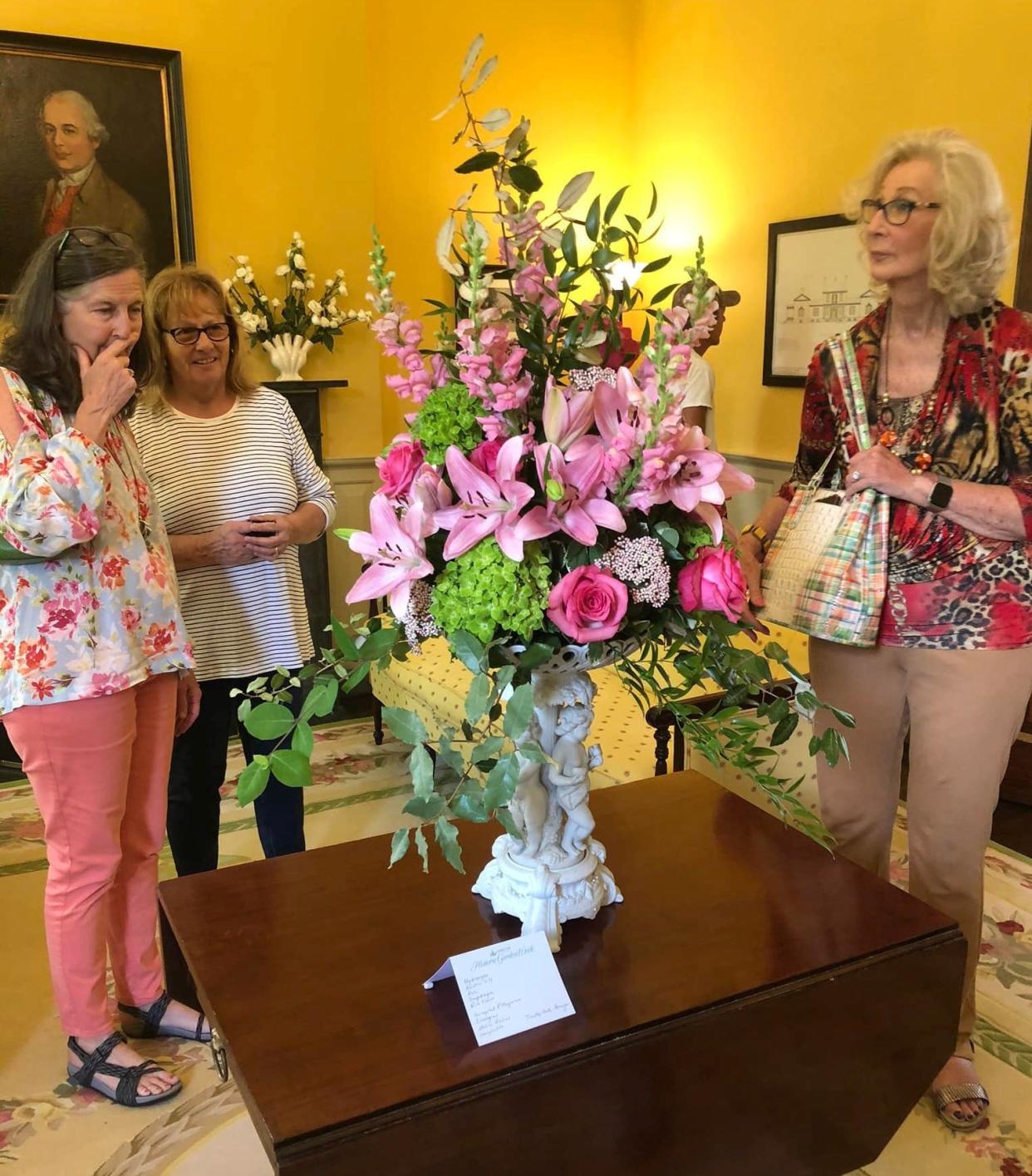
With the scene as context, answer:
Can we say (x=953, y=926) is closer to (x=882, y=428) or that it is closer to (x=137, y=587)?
(x=882, y=428)

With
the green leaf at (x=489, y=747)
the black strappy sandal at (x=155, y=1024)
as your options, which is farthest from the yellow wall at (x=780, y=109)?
the black strappy sandal at (x=155, y=1024)

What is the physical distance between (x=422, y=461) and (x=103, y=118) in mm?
2836

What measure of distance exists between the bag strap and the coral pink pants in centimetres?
121

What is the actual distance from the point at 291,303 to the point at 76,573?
220 centimetres

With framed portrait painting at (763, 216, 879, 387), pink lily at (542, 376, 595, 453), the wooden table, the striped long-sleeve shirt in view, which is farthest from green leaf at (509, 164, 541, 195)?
framed portrait painting at (763, 216, 879, 387)

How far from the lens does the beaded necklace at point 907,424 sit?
→ 151 cm

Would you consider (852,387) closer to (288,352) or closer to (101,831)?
(101,831)

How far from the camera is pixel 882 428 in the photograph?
1.57 m

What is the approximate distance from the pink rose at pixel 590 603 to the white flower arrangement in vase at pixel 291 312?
2697 millimetres

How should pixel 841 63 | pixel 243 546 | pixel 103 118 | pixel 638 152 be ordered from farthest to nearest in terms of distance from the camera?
1. pixel 638 152
2. pixel 841 63
3. pixel 103 118
4. pixel 243 546

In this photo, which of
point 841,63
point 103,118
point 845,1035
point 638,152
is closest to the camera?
point 845,1035

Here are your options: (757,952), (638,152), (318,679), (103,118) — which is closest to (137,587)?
(318,679)

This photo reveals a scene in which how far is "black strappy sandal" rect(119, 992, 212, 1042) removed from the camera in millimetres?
1883

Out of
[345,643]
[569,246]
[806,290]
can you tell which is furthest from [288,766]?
[806,290]
